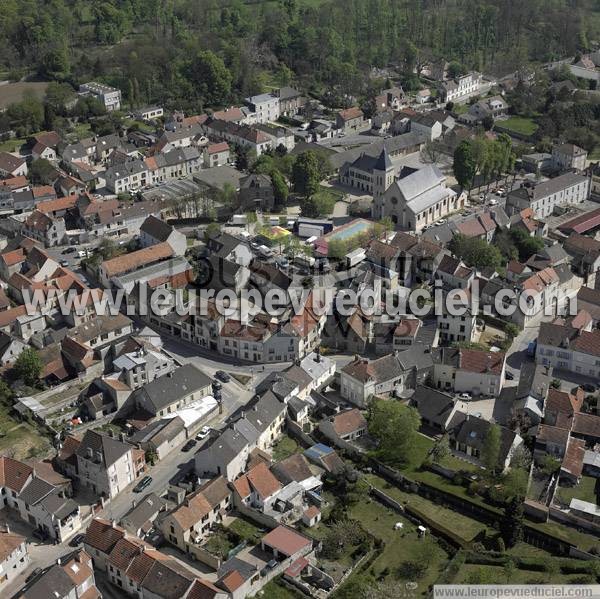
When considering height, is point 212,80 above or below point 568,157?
above

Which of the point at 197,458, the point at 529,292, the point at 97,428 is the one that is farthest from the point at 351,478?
the point at 529,292

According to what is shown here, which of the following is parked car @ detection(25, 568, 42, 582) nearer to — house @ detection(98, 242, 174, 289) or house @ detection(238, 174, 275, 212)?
house @ detection(98, 242, 174, 289)

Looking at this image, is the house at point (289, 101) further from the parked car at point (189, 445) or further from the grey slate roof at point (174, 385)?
the parked car at point (189, 445)

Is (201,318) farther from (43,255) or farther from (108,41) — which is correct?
(108,41)

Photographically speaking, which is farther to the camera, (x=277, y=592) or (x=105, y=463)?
(x=105, y=463)

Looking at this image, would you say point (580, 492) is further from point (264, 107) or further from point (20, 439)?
point (264, 107)

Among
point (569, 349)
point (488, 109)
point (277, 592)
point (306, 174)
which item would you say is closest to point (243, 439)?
point (277, 592)

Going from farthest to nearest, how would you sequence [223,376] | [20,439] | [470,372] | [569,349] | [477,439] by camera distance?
[569,349] < [223,376] < [470,372] < [20,439] < [477,439]
